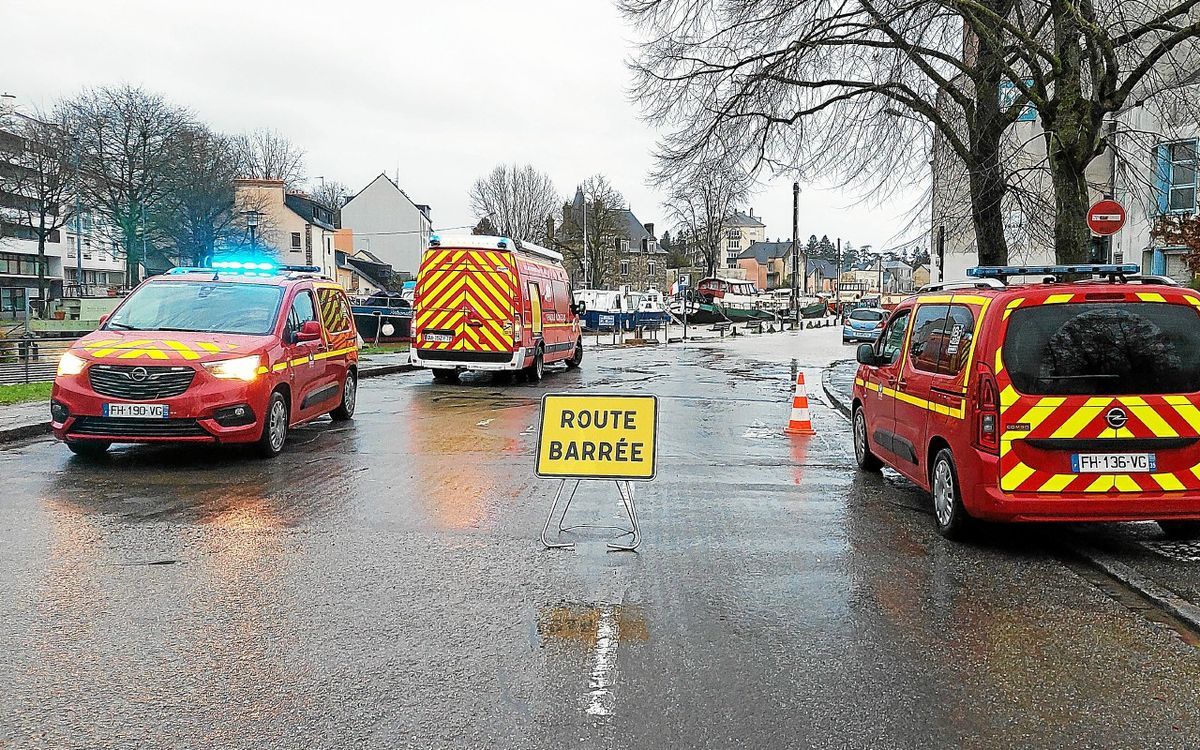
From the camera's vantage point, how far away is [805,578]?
19.9ft

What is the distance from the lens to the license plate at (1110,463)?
645 centimetres

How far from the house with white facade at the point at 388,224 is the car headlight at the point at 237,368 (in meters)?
75.6

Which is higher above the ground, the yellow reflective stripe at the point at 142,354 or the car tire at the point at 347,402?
the yellow reflective stripe at the point at 142,354

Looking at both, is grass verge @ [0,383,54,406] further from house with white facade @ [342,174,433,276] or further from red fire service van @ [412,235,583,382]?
house with white facade @ [342,174,433,276]

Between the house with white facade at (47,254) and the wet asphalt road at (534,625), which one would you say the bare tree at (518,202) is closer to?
the house with white facade at (47,254)

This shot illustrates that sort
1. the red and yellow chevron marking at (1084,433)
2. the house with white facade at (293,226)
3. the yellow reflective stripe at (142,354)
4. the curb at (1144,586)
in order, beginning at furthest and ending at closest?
1. the house with white facade at (293,226)
2. the yellow reflective stripe at (142,354)
3. the red and yellow chevron marking at (1084,433)
4. the curb at (1144,586)

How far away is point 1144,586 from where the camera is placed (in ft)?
19.3

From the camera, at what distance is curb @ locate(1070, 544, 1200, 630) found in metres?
5.33

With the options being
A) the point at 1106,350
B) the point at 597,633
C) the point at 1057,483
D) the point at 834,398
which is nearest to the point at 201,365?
the point at 597,633

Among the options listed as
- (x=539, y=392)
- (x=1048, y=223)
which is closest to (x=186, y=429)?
(x=539, y=392)

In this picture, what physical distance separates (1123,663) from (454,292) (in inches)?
606

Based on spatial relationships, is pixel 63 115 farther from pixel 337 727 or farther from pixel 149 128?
pixel 337 727

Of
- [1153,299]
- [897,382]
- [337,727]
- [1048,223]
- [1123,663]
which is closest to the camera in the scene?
[337,727]

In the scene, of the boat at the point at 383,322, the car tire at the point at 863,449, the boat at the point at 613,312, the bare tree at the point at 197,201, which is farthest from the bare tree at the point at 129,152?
the car tire at the point at 863,449
